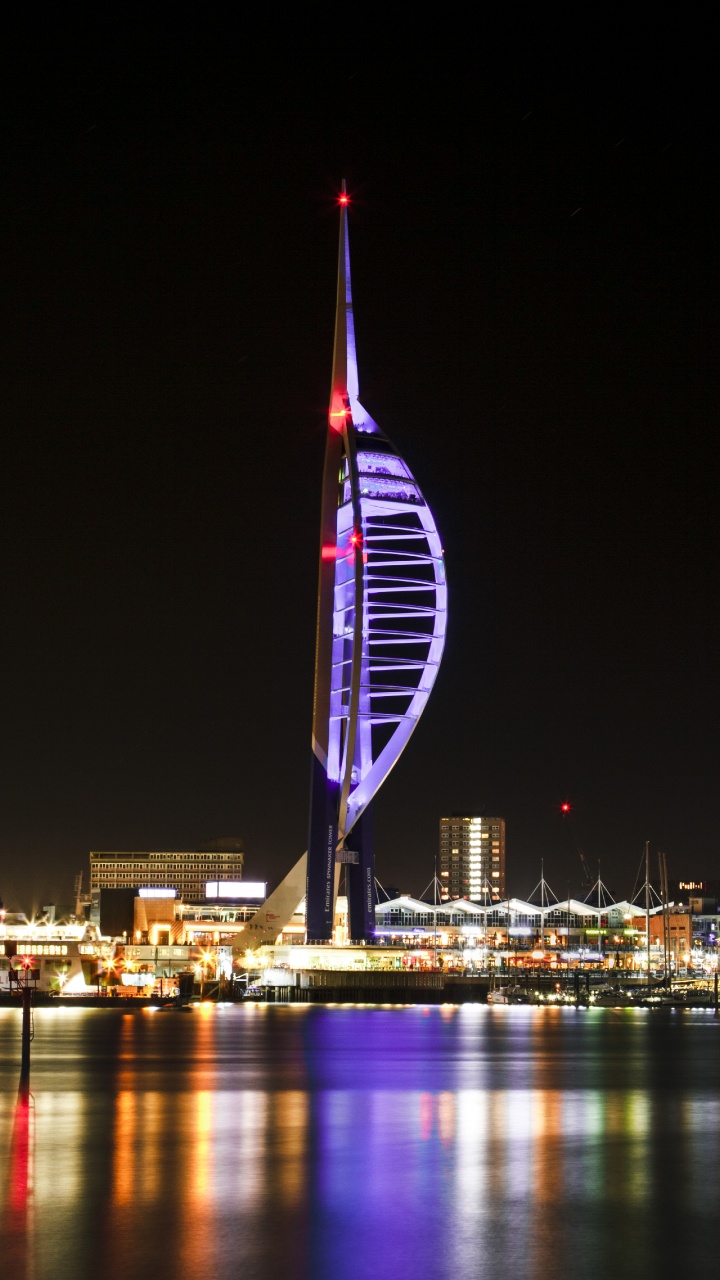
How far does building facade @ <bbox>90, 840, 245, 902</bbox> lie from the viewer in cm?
17950

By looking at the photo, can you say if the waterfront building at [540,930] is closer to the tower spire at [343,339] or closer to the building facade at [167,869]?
the building facade at [167,869]

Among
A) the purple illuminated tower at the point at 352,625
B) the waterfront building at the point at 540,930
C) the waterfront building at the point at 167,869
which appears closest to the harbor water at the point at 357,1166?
the purple illuminated tower at the point at 352,625

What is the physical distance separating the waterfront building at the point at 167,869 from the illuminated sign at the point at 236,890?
3277 cm

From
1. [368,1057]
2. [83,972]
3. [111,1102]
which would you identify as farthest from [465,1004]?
[111,1102]

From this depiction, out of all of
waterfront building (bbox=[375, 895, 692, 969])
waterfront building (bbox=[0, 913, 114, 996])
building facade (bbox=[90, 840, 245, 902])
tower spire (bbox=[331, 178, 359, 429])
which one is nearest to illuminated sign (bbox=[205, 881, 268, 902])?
waterfront building (bbox=[375, 895, 692, 969])

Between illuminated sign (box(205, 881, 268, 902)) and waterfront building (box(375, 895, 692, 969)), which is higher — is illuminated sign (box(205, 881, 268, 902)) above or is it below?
above

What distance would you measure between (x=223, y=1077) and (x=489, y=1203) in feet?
60.0

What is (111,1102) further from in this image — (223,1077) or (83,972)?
(83,972)

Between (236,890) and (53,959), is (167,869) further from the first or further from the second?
(53,959)

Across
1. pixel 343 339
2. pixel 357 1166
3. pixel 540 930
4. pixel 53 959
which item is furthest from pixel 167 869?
pixel 357 1166

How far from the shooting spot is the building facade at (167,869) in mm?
179500

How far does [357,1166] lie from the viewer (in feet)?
67.3

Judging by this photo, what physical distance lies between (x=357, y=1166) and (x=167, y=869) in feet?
536

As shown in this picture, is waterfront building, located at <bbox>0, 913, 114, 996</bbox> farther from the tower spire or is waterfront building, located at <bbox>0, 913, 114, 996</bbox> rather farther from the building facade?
the building facade
